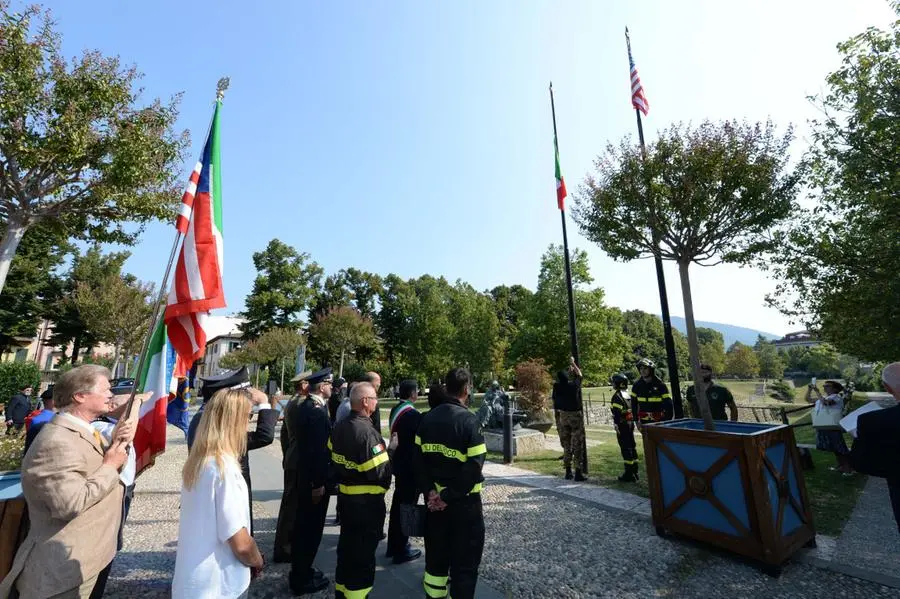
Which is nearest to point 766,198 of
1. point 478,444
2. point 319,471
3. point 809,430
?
point 478,444

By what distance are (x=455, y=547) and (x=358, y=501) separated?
868 mm

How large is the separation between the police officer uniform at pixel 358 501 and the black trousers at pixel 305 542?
27.5 inches

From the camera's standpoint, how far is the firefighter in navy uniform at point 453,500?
10.9 feet

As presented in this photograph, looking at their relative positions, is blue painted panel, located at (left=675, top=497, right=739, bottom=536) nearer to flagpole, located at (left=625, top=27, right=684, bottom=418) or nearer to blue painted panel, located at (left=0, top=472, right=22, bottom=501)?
flagpole, located at (left=625, top=27, right=684, bottom=418)

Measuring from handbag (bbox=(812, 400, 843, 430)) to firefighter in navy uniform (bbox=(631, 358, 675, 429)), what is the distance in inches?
163

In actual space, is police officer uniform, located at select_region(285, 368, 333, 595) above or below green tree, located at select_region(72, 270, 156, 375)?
below

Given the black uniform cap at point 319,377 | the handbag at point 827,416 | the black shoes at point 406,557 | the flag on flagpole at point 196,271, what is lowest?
A: the black shoes at point 406,557

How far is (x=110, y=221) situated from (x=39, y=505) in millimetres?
12046

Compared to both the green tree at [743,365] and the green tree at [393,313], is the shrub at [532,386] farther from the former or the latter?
the green tree at [743,365]

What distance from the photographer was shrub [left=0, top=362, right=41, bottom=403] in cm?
1972

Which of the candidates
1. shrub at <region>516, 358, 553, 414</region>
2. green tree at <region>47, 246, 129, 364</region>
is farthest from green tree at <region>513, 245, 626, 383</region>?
green tree at <region>47, 246, 129, 364</region>

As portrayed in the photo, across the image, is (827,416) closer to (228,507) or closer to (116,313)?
(228,507)

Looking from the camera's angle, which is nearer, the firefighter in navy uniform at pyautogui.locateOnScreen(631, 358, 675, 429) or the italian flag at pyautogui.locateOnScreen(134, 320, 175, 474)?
the italian flag at pyautogui.locateOnScreen(134, 320, 175, 474)

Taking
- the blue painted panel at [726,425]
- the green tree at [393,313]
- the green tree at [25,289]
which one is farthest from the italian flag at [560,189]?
the green tree at [393,313]
